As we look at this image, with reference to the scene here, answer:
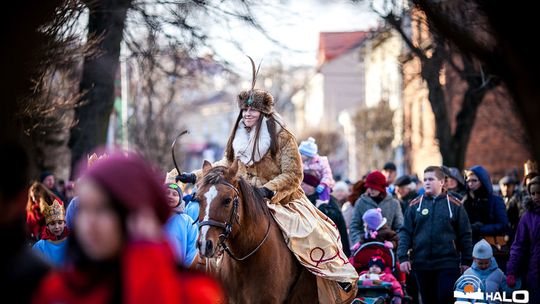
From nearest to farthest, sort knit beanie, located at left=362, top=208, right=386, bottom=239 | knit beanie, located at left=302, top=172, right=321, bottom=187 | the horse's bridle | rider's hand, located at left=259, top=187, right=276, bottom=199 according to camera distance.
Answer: the horse's bridle < rider's hand, located at left=259, top=187, right=276, bottom=199 < knit beanie, located at left=362, top=208, right=386, bottom=239 < knit beanie, located at left=302, top=172, right=321, bottom=187

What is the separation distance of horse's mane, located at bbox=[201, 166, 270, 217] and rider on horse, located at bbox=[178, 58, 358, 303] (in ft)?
0.86

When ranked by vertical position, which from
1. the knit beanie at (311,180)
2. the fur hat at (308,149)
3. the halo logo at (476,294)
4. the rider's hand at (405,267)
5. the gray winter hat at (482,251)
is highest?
the fur hat at (308,149)

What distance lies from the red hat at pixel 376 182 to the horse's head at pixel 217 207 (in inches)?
236

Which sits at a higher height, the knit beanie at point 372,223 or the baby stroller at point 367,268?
the knit beanie at point 372,223

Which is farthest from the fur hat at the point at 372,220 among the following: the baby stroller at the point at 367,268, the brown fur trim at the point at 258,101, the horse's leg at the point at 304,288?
the brown fur trim at the point at 258,101

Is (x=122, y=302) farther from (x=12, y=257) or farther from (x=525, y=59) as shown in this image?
(x=525, y=59)

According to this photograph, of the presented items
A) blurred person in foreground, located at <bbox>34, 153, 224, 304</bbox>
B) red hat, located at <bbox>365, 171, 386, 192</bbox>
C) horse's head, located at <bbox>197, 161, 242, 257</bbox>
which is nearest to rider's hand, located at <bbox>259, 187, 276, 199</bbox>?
horse's head, located at <bbox>197, 161, 242, 257</bbox>

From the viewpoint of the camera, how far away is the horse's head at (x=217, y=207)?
8703 millimetres

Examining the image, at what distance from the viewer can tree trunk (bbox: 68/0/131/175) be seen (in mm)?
19766

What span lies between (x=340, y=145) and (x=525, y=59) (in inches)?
2506

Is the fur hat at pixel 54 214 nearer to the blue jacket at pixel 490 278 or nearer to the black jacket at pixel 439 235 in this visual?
the black jacket at pixel 439 235

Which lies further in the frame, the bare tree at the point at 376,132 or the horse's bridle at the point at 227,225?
the bare tree at the point at 376,132

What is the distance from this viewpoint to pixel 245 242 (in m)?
9.58

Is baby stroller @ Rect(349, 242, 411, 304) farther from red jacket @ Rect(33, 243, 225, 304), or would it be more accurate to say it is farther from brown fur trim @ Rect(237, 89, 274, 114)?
red jacket @ Rect(33, 243, 225, 304)
